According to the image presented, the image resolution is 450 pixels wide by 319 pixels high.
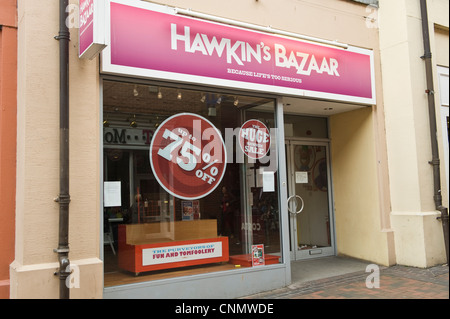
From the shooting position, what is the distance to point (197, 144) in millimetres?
6113

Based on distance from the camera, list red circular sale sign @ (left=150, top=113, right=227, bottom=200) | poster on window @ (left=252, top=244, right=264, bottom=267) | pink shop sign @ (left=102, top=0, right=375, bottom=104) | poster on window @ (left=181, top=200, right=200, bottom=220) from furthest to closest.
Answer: poster on window @ (left=252, top=244, right=264, bottom=267), poster on window @ (left=181, top=200, right=200, bottom=220), red circular sale sign @ (left=150, top=113, right=227, bottom=200), pink shop sign @ (left=102, top=0, right=375, bottom=104)

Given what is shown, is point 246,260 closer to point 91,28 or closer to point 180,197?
point 180,197

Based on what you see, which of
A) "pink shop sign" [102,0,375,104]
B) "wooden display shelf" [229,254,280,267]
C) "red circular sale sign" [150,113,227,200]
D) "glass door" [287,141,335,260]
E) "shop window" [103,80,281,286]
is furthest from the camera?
"glass door" [287,141,335,260]

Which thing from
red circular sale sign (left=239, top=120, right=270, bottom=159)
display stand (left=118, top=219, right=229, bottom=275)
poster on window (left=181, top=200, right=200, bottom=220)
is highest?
red circular sale sign (left=239, top=120, right=270, bottom=159)

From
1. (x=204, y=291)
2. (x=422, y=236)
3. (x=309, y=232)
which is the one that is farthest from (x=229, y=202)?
(x=422, y=236)

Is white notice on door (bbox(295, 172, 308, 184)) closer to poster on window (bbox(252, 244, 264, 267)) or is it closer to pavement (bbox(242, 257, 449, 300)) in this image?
pavement (bbox(242, 257, 449, 300))

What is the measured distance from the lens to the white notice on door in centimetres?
859

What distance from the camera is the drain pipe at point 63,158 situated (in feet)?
15.1

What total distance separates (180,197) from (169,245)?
66 centimetres

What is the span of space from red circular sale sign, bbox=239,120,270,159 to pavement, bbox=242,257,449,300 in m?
2.07

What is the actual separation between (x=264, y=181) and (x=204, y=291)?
1928 mm

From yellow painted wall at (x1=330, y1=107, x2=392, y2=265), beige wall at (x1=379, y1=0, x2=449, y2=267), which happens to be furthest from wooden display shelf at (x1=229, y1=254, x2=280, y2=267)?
beige wall at (x1=379, y1=0, x2=449, y2=267)

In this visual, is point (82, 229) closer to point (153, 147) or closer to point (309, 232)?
point (153, 147)

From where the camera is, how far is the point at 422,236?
7363mm
